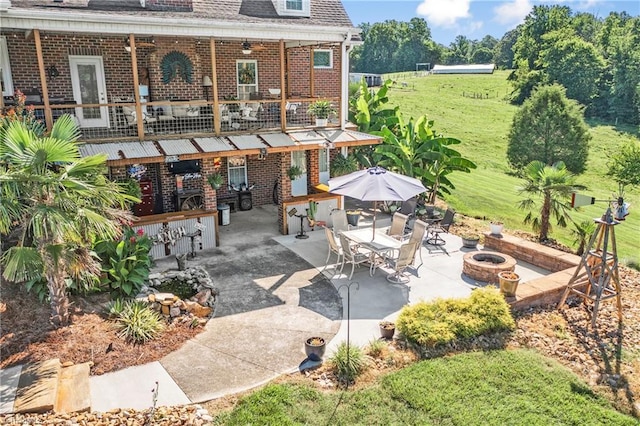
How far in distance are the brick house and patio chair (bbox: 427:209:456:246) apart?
3.40 meters

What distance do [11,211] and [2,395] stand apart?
2664mm

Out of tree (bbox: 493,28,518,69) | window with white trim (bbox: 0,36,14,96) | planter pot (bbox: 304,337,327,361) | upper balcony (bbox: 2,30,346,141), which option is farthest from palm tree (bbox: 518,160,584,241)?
tree (bbox: 493,28,518,69)

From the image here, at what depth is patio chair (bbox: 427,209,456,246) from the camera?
14.6m

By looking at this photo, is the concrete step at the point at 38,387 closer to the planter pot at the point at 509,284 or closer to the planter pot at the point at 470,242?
the planter pot at the point at 509,284

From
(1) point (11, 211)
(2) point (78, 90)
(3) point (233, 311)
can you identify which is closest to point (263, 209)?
(2) point (78, 90)

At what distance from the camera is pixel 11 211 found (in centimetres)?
763

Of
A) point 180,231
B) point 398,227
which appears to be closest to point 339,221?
point 398,227

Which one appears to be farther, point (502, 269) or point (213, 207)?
point (213, 207)

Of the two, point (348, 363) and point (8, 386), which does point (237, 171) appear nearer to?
point (348, 363)

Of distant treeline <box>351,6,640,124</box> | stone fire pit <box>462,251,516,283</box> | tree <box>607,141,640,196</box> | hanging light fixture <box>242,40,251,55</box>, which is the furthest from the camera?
distant treeline <box>351,6,640,124</box>

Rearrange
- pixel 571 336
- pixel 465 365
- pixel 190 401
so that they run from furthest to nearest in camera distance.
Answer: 1. pixel 571 336
2. pixel 465 365
3. pixel 190 401

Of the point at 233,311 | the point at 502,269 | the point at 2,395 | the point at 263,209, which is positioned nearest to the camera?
the point at 2,395

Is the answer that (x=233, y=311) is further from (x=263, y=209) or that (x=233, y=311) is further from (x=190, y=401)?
(x=263, y=209)

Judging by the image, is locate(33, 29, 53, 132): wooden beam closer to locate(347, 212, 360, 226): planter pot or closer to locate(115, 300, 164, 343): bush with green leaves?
locate(115, 300, 164, 343): bush with green leaves
